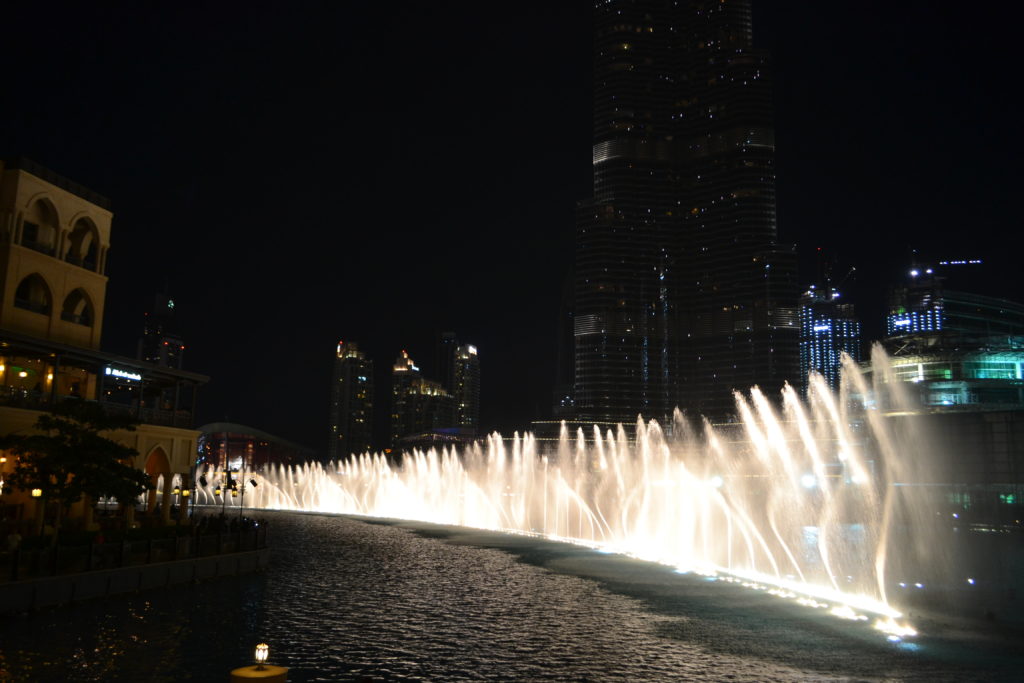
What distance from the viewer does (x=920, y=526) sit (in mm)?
104875

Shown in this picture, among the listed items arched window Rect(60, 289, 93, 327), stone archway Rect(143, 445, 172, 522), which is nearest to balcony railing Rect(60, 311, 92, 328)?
arched window Rect(60, 289, 93, 327)

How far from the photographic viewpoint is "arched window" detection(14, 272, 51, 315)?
46156 millimetres

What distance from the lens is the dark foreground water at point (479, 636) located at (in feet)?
70.1

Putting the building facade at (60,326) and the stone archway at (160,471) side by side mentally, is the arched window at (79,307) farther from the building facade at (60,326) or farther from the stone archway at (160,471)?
the stone archway at (160,471)

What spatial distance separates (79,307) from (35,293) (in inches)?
141

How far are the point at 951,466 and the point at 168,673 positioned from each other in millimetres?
110758

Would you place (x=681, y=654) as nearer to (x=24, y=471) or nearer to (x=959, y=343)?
(x=24, y=471)

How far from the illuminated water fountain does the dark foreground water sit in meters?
5.94

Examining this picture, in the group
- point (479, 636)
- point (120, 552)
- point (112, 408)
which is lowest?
point (479, 636)

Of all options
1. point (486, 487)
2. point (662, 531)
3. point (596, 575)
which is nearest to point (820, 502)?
point (486, 487)

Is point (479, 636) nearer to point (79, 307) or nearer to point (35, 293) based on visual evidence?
point (35, 293)

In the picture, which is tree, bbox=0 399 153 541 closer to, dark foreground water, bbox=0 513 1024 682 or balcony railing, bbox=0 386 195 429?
balcony railing, bbox=0 386 195 429

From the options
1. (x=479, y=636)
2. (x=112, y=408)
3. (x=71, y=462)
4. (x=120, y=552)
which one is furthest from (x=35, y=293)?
(x=479, y=636)

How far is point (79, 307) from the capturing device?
50.3 meters
